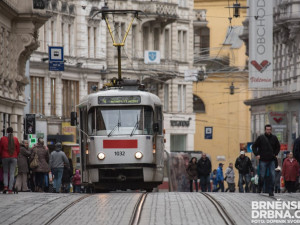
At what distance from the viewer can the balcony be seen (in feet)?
262

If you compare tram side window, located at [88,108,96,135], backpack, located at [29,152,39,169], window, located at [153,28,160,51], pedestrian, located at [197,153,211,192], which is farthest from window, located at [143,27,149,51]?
tram side window, located at [88,108,96,135]

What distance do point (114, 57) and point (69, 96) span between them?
18.5ft

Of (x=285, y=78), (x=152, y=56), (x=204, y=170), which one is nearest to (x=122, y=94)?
(x=204, y=170)

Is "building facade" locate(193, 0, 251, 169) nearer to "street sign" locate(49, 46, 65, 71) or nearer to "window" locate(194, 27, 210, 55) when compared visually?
"window" locate(194, 27, 210, 55)

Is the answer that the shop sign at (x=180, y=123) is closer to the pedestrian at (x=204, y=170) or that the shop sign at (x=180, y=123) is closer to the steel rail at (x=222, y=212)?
the pedestrian at (x=204, y=170)

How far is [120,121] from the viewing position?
35594mm

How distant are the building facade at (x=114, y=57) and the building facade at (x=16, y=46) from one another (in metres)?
14.3

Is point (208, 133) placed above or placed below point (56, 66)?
below

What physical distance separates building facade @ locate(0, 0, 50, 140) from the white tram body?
14872 mm

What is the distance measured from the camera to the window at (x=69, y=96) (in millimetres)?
72500

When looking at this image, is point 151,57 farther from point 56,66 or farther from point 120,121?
point 120,121

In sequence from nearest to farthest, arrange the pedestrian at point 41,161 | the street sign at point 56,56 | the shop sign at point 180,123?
the pedestrian at point 41,161 < the street sign at point 56,56 < the shop sign at point 180,123

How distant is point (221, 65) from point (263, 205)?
227ft

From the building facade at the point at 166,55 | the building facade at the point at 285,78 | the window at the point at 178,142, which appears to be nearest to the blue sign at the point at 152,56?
the building facade at the point at 166,55
